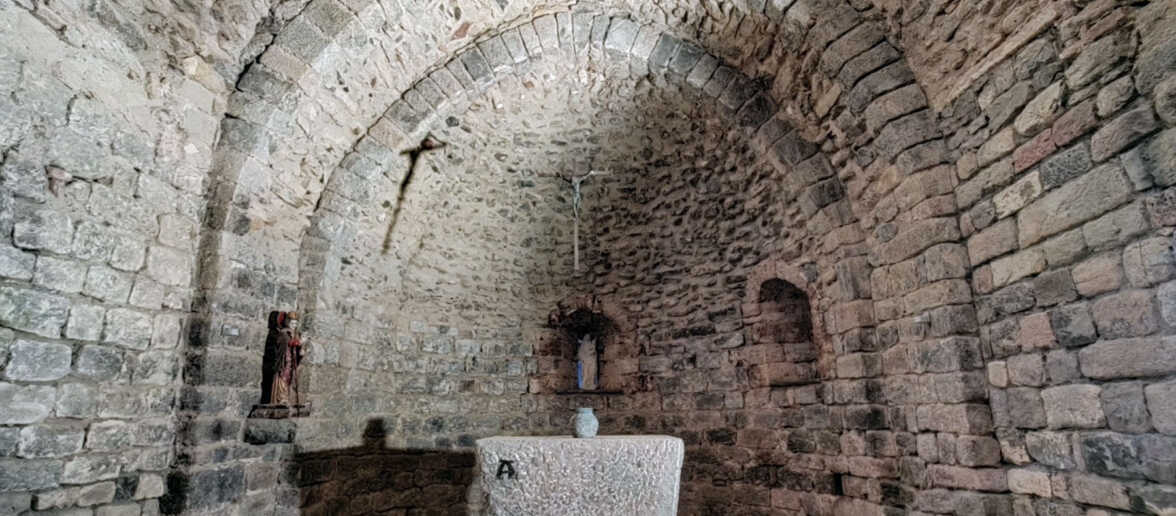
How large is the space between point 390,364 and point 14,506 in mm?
2745

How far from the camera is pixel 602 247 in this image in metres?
6.34

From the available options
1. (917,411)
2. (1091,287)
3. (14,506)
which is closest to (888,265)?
(917,411)

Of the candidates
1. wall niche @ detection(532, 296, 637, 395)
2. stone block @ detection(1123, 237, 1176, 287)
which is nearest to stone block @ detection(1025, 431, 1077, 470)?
stone block @ detection(1123, 237, 1176, 287)

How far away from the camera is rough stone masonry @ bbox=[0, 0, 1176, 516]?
8.66 ft

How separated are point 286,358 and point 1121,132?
15.0 feet

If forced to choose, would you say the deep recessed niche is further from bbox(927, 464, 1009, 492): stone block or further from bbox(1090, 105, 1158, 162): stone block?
bbox(1090, 105, 1158, 162): stone block

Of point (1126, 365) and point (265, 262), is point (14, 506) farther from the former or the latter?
point (1126, 365)

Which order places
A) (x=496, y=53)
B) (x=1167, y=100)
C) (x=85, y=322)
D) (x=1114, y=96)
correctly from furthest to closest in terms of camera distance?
(x=496, y=53)
(x=85, y=322)
(x=1114, y=96)
(x=1167, y=100)

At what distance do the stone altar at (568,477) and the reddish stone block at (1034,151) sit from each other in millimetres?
2248

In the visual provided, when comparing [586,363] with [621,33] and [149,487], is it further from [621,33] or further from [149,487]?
[149,487]

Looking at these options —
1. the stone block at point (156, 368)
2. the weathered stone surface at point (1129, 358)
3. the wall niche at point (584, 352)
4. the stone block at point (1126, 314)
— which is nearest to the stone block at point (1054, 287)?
the stone block at point (1126, 314)

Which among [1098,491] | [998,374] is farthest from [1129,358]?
[998,374]

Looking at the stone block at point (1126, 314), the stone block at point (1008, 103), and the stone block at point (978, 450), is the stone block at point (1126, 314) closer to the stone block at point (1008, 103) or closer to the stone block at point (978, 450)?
the stone block at point (978, 450)

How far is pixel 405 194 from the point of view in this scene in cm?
524
